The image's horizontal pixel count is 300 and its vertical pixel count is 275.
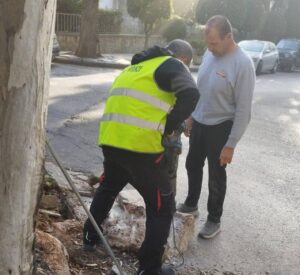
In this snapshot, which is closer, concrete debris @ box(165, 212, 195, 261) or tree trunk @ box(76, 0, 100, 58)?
concrete debris @ box(165, 212, 195, 261)

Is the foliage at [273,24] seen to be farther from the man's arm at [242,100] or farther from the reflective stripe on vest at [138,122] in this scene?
the reflective stripe on vest at [138,122]

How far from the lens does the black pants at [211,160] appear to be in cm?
443

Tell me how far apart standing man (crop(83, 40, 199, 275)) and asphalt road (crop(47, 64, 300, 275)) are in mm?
948

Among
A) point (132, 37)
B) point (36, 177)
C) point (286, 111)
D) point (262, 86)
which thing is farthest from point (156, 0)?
point (36, 177)

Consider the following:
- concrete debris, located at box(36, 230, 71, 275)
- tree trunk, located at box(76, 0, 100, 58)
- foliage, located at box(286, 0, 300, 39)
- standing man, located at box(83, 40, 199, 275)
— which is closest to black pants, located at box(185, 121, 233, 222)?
standing man, located at box(83, 40, 199, 275)

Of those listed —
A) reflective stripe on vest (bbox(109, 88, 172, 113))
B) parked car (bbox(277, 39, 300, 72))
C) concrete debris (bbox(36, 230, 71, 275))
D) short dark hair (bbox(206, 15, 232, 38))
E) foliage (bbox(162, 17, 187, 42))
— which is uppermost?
short dark hair (bbox(206, 15, 232, 38))

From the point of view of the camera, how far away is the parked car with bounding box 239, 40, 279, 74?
73.3ft

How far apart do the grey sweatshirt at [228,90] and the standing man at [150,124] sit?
3.10 feet

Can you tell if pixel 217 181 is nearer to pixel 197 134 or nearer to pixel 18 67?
pixel 197 134

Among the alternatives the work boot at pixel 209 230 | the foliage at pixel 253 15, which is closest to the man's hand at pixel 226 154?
the work boot at pixel 209 230

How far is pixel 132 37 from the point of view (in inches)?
1110

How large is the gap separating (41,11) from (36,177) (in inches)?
30.8

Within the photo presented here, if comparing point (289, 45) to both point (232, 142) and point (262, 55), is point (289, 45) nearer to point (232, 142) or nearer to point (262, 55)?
point (262, 55)

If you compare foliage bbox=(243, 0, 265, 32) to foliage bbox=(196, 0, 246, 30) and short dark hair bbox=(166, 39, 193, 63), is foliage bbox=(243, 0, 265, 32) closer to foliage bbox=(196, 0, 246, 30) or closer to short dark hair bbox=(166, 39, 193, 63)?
foliage bbox=(196, 0, 246, 30)
